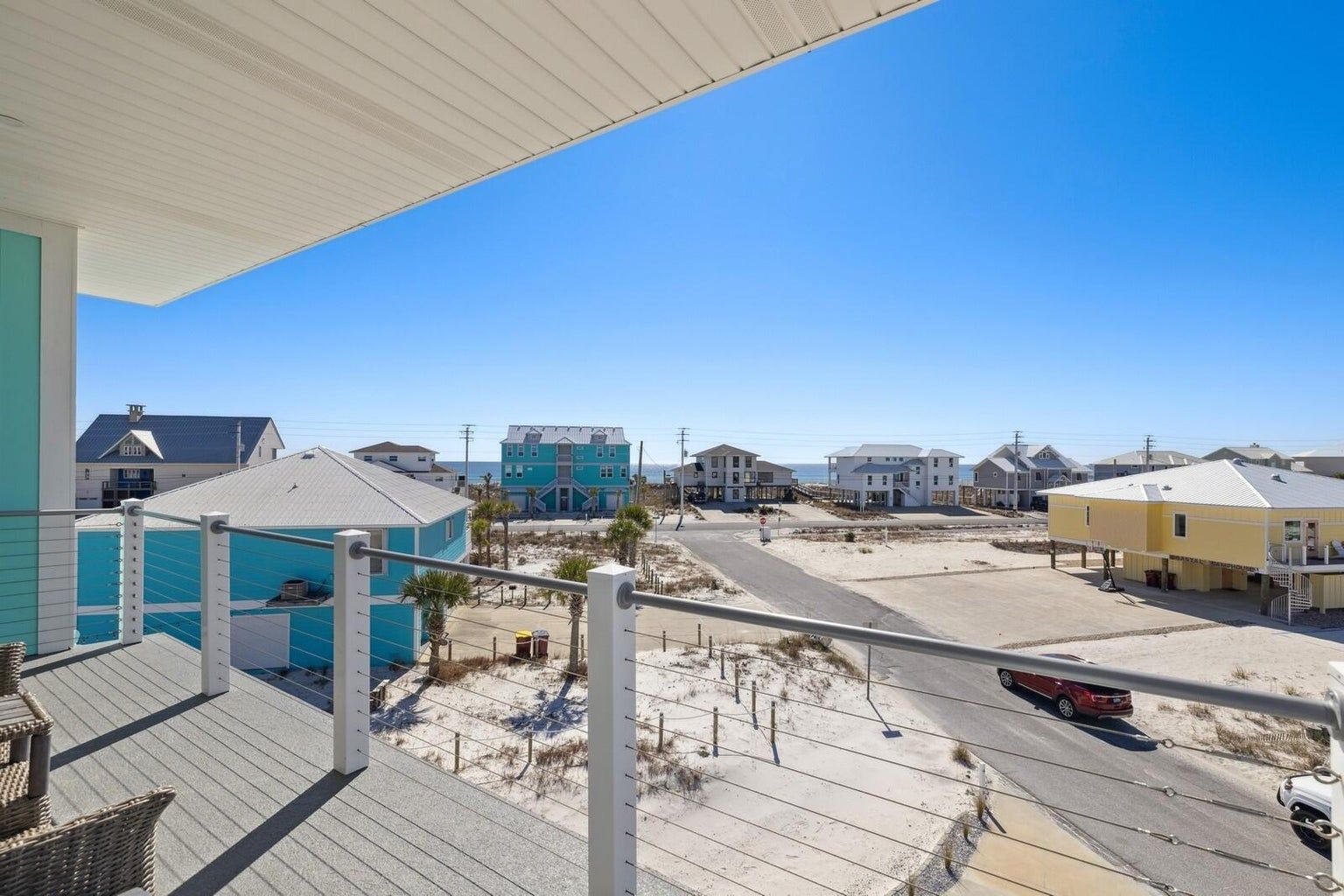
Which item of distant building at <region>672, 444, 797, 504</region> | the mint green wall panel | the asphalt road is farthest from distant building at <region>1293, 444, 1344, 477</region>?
the mint green wall panel

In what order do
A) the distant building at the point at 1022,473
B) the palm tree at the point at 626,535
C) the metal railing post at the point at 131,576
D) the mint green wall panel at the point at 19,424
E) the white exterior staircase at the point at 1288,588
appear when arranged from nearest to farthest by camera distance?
the metal railing post at the point at 131,576, the mint green wall panel at the point at 19,424, the white exterior staircase at the point at 1288,588, the palm tree at the point at 626,535, the distant building at the point at 1022,473

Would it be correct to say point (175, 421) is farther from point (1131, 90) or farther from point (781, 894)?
point (1131, 90)

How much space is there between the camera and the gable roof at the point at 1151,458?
52.9 m

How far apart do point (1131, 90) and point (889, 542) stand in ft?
76.1

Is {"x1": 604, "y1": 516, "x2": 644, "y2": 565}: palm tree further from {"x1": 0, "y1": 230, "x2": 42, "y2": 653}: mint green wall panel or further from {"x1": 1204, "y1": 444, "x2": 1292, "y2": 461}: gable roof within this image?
{"x1": 1204, "y1": 444, "x2": 1292, "y2": 461}: gable roof

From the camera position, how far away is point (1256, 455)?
46281 millimetres

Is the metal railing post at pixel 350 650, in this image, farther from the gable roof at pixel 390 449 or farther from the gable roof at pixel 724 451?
the gable roof at pixel 724 451

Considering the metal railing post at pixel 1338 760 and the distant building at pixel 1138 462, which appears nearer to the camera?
the metal railing post at pixel 1338 760

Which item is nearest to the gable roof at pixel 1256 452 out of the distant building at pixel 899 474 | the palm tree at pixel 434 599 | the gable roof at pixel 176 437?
the distant building at pixel 899 474

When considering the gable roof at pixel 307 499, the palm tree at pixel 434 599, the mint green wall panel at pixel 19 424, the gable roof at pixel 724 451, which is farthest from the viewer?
the gable roof at pixel 724 451

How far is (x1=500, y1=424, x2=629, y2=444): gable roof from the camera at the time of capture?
45281 millimetres

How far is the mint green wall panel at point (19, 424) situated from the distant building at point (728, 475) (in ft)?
153

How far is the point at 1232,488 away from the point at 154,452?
153ft

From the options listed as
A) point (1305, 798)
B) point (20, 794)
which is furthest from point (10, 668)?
point (1305, 798)
